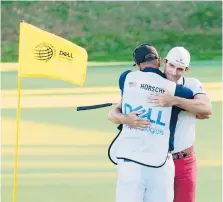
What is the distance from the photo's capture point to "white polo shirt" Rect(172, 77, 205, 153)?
4.32 metres

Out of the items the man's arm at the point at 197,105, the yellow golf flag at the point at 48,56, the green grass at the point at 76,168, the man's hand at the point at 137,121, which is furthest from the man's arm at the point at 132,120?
the green grass at the point at 76,168

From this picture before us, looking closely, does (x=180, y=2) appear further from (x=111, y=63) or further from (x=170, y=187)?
(x=170, y=187)

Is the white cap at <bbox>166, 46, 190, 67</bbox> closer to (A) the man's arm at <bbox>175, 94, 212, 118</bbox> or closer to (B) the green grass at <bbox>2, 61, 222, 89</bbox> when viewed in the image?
(A) the man's arm at <bbox>175, 94, 212, 118</bbox>

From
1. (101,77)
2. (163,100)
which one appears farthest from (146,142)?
(101,77)

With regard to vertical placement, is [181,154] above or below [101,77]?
below

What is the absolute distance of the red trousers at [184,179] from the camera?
4.37 m

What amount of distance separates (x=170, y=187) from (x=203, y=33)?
2005 cm

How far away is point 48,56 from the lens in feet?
16.0

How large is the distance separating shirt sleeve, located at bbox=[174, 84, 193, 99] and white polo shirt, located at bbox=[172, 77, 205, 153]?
4 centimetres

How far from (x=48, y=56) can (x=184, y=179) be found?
1.13m

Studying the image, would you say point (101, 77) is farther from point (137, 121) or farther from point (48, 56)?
point (137, 121)

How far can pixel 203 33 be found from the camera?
23984 millimetres

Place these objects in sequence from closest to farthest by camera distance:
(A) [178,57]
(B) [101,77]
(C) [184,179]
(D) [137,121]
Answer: (D) [137,121]
(A) [178,57]
(C) [184,179]
(B) [101,77]

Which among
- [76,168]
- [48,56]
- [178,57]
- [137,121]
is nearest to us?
[137,121]
